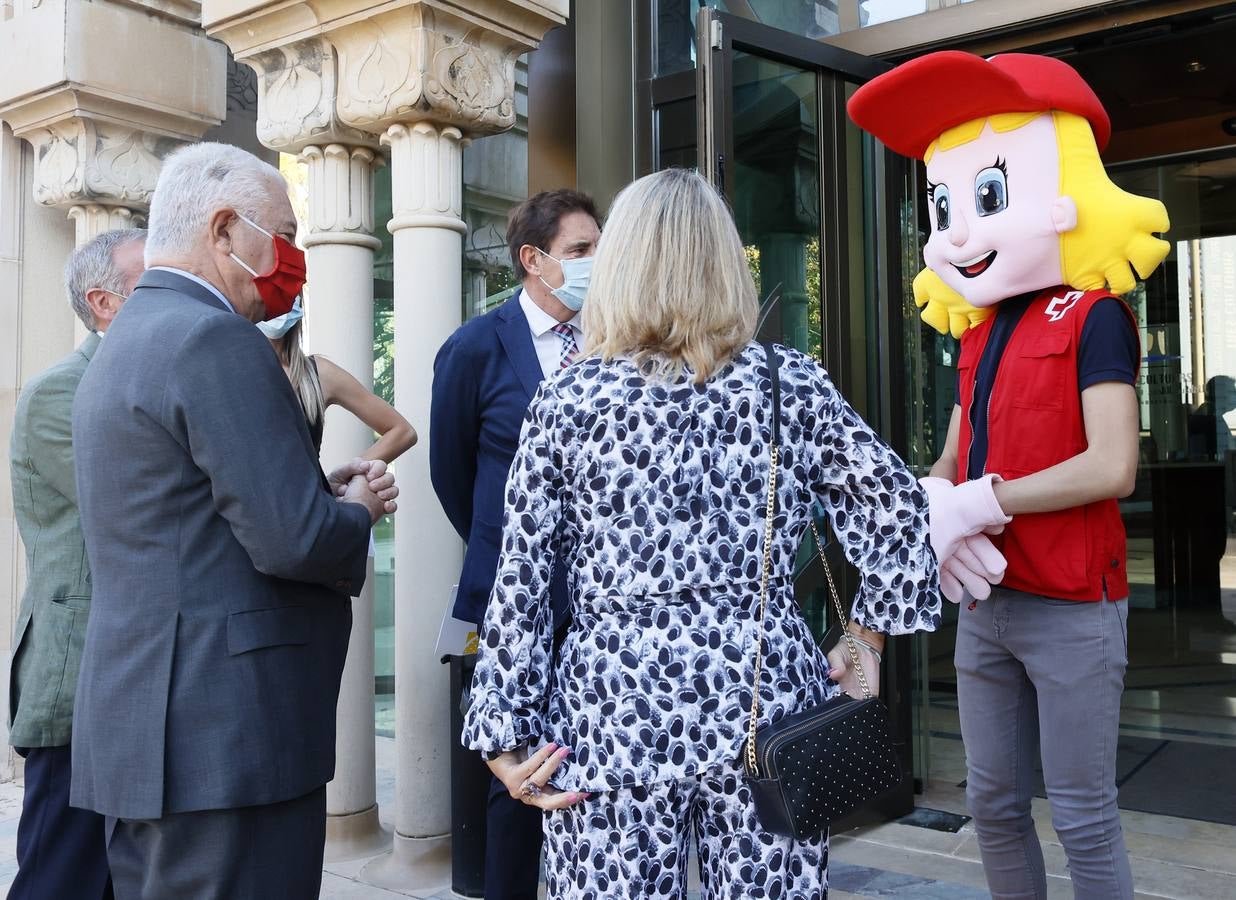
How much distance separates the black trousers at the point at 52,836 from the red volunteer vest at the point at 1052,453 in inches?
82.9

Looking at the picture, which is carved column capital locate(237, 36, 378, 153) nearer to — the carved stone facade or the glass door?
the carved stone facade

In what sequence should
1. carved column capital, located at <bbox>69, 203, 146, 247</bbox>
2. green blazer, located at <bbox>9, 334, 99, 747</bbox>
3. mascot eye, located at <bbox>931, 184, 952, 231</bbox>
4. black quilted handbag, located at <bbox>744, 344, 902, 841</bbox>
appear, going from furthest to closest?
1. carved column capital, located at <bbox>69, 203, 146, 247</bbox>
2. mascot eye, located at <bbox>931, 184, 952, 231</bbox>
3. green blazer, located at <bbox>9, 334, 99, 747</bbox>
4. black quilted handbag, located at <bbox>744, 344, 902, 841</bbox>

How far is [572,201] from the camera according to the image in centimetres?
292

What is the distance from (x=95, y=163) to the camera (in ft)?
14.9

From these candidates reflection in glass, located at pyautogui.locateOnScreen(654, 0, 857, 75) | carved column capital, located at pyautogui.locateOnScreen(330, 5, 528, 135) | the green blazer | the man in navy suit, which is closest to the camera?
the green blazer

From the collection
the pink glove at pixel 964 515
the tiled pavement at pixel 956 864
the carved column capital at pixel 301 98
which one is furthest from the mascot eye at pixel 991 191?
the carved column capital at pixel 301 98

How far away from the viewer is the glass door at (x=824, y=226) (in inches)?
139

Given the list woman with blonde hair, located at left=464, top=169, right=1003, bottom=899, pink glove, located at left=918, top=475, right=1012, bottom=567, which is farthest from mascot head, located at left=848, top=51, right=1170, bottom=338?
woman with blonde hair, located at left=464, top=169, right=1003, bottom=899

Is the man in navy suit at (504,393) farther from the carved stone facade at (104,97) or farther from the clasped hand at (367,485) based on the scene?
the carved stone facade at (104,97)

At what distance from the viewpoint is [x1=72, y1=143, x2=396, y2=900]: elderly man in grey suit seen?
5.52 ft

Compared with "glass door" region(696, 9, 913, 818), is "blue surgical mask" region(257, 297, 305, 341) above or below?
below

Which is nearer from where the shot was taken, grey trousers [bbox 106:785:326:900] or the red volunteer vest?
grey trousers [bbox 106:785:326:900]

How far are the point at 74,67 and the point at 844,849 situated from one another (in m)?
3.98

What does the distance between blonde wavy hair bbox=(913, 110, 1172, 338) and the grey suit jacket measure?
5.33 feet
